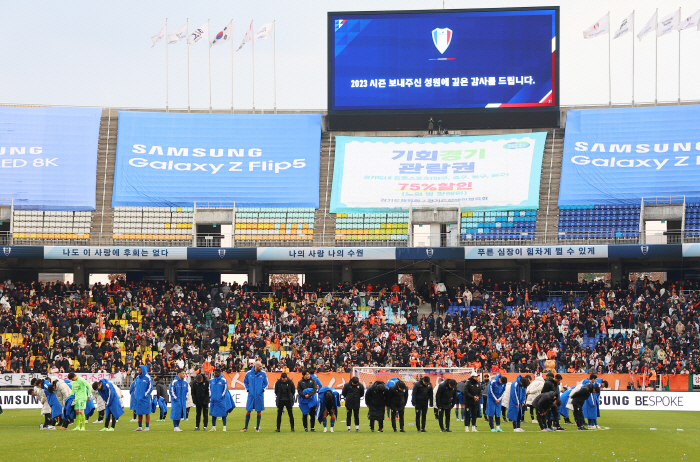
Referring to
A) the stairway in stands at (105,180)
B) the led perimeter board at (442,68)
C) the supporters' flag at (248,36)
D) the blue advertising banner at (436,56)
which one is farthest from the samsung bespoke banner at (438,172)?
the stairway in stands at (105,180)

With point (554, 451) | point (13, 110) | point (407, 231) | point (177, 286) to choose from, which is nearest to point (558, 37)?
point (407, 231)

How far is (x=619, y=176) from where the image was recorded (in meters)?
52.5

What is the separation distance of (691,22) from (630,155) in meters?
10.3

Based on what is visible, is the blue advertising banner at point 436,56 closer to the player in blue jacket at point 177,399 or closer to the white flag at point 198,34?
the white flag at point 198,34

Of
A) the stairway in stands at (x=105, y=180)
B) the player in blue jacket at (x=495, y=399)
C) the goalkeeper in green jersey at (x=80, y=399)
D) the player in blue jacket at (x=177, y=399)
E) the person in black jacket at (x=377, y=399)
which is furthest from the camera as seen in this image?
the stairway in stands at (x=105, y=180)

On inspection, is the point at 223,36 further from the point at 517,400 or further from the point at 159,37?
the point at 517,400

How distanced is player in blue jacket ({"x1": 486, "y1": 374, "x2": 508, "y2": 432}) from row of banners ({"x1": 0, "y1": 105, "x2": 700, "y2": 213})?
27.6 m

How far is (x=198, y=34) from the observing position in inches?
2336

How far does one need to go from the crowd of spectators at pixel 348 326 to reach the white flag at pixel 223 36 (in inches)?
695

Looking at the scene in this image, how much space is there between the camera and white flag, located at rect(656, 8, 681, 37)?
56.3m

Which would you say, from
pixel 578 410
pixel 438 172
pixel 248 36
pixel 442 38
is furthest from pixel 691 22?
pixel 578 410

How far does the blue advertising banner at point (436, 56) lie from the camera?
183 feet

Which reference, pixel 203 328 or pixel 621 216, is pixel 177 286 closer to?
pixel 203 328

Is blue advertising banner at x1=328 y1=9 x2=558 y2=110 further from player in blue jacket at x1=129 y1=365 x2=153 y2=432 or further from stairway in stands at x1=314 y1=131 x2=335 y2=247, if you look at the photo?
player in blue jacket at x1=129 y1=365 x2=153 y2=432
